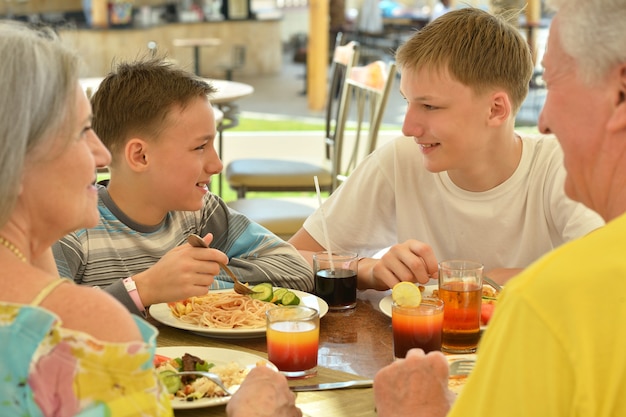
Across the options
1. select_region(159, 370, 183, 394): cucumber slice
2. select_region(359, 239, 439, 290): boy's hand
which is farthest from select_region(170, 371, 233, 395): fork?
select_region(359, 239, 439, 290): boy's hand

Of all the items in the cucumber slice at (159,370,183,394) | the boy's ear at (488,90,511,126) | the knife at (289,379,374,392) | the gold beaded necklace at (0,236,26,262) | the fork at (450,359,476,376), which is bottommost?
the knife at (289,379,374,392)

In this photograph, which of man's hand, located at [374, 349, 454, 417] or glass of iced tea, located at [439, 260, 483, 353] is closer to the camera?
man's hand, located at [374, 349, 454, 417]

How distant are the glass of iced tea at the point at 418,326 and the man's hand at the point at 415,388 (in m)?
0.23

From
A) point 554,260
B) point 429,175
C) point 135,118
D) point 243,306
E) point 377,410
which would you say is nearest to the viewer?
point 554,260

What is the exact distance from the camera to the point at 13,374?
1.04 meters

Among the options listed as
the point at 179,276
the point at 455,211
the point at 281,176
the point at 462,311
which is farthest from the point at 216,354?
the point at 281,176

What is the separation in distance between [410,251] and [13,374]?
1.00 metres

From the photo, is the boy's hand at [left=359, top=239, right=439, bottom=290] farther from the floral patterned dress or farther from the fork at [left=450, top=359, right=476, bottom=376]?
the floral patterned dress

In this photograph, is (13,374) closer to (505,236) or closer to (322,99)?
(505,236)

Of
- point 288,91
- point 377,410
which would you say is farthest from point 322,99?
point 377,410

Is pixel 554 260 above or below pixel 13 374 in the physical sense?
above

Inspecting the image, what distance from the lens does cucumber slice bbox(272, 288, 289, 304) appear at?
1795 mm

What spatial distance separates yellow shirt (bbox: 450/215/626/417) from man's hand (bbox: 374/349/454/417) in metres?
0.34

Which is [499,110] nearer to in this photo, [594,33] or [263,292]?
[263,292]
